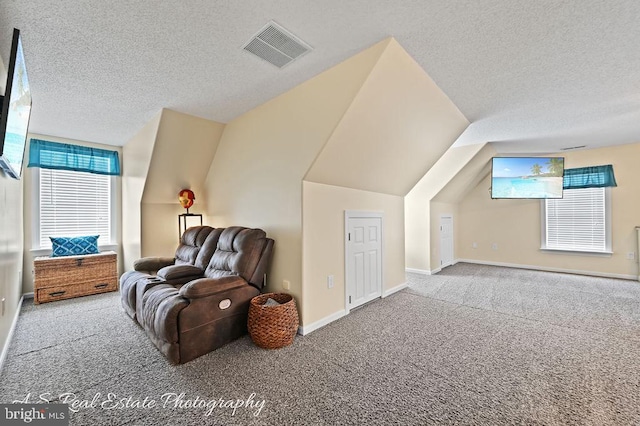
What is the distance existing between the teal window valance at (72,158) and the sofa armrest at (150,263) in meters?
1.98

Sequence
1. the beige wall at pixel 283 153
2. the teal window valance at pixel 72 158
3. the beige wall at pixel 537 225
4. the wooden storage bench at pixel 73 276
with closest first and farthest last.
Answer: the beige wall at pixel 283 153 < the wooden storage bench at pixel 73 276 < the teal window valance at pixel 72 158 < the beige wall at pixel 537 225

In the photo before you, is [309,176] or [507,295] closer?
[309,176]

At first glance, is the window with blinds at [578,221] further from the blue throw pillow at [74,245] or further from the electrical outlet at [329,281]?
the blue throw pillow at [74,245]

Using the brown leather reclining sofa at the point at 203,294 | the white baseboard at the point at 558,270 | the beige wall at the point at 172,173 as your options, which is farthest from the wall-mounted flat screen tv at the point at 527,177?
the beige wall at the point at 172,173

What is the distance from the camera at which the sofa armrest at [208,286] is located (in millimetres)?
2345

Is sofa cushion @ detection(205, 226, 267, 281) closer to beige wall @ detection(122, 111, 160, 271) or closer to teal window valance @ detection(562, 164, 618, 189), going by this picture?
beige wall @ detection(122, 111, 160, 271)

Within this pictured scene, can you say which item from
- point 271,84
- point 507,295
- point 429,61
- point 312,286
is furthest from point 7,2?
point 507,295

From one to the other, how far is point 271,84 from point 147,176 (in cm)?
251

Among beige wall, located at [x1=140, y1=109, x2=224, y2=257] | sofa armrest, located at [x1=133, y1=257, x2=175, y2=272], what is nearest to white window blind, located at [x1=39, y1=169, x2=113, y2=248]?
beige wall, located at [x1=140, y1=109, x2=224, y2=257]

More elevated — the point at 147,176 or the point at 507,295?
the point at 147,176

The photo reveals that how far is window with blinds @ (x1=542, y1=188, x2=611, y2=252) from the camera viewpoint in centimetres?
517

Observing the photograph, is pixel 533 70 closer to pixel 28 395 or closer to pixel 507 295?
pixel 507 295

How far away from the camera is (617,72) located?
243cm

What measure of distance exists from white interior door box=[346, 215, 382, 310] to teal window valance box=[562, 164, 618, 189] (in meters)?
4.43
